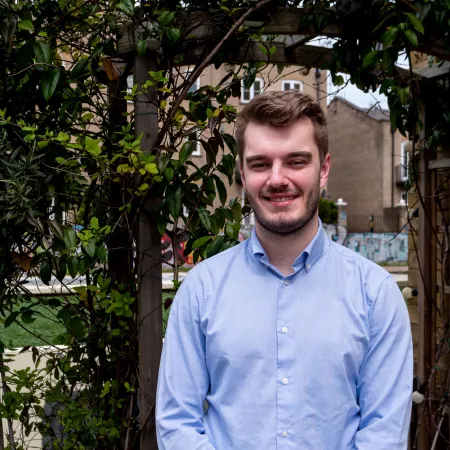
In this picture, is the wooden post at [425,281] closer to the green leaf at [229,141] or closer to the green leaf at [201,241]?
the green leaf at [229,141]

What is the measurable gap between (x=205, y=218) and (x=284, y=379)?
1.11m

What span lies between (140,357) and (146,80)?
1.11 meters

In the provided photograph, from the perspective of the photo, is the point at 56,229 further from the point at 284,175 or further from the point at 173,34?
the point at 284,175

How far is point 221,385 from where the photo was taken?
5.26ft

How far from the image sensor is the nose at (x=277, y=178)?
160cm

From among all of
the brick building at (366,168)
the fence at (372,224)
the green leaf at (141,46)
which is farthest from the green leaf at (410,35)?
the fence at (372,224)

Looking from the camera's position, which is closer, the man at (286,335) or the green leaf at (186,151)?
the man at (286,335)

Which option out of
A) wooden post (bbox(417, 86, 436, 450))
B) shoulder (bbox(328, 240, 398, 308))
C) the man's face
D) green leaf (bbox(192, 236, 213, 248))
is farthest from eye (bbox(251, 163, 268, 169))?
wooden post (bbox(417, 86, 436, 450))

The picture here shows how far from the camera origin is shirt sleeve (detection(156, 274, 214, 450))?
1.58 m

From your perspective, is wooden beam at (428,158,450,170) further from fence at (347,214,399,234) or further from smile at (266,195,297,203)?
fence at (347,214,399,234)

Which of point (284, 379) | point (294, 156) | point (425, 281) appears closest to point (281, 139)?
point (294, 156)

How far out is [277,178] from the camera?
1604 millimetres

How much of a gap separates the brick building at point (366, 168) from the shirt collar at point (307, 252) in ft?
96.9

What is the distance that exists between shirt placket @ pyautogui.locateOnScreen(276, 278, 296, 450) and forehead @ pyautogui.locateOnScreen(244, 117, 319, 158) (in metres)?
0.39
